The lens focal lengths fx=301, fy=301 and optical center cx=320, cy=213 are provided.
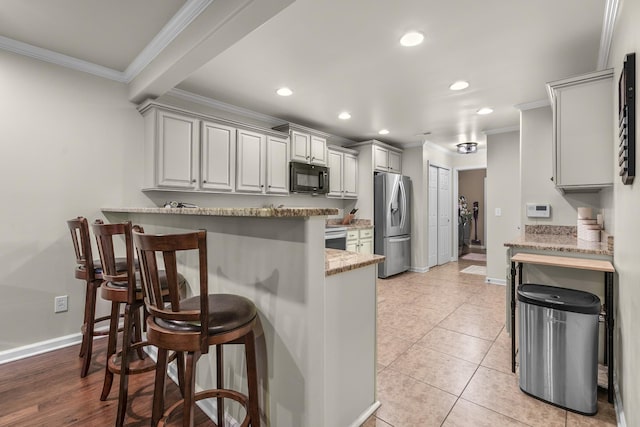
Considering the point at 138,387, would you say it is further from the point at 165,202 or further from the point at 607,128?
the point at 607,128

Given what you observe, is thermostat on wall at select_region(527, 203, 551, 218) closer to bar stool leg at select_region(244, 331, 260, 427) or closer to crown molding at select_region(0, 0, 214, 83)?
bar stool leg at select_region(244, 331, 260, 427)

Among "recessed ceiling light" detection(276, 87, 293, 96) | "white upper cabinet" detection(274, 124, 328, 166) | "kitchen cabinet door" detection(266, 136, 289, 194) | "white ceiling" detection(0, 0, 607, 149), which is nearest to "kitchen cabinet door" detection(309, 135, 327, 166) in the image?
"white upper cabinet" detection(274, 124, 328, 166)

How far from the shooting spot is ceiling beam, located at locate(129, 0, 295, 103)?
1716mm

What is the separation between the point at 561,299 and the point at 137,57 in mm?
3650

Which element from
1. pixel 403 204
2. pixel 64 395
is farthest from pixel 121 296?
pixel 403 204

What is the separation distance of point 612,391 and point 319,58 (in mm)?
3087

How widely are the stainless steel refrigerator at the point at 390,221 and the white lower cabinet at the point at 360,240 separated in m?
0.13

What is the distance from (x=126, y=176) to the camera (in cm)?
299

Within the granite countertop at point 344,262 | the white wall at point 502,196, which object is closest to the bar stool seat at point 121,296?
the granite countertop at point 344,262

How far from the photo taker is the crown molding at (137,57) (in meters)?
2.04

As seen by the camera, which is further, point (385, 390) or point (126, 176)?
point (126, 176)

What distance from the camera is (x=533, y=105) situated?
362cm

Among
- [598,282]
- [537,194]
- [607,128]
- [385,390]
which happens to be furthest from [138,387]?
[537,194]

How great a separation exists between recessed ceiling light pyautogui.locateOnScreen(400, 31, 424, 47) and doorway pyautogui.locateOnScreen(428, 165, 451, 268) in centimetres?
386
